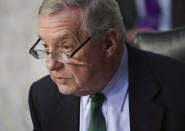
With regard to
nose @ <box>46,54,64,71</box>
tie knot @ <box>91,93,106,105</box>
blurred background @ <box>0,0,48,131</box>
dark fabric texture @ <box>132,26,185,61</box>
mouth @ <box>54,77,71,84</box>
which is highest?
nose @ <box>46,54,64,71</box>

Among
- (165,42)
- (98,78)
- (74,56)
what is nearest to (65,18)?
(74,56)

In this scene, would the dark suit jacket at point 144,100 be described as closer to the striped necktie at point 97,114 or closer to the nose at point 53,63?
the striped necktie at point 97,114

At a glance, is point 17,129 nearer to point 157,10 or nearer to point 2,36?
point 2,36

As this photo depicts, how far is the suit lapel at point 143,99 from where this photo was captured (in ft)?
3.77

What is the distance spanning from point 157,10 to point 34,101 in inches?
57.6

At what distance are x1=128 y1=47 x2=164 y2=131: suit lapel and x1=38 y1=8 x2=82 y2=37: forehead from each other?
316 mm

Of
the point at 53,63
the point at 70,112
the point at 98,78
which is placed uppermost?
the point at 53,63

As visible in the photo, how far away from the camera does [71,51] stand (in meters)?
1.04

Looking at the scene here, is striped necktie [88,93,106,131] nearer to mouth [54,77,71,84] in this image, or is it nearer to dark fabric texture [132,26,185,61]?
mouth [54,77,71,84]

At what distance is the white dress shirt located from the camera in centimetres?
119

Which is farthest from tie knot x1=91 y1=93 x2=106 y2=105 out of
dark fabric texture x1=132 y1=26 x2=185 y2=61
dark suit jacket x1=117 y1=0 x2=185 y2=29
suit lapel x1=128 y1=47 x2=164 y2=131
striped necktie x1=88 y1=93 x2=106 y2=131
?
dark suit jacket x1=117 y1=0 x2=185 y2=29

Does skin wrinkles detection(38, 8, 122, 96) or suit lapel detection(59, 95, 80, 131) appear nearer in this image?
skin wrinkles detection(38, 8, 122, 96)

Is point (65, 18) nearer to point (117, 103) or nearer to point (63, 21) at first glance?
point (63, 21)

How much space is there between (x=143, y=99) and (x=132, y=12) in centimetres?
148
